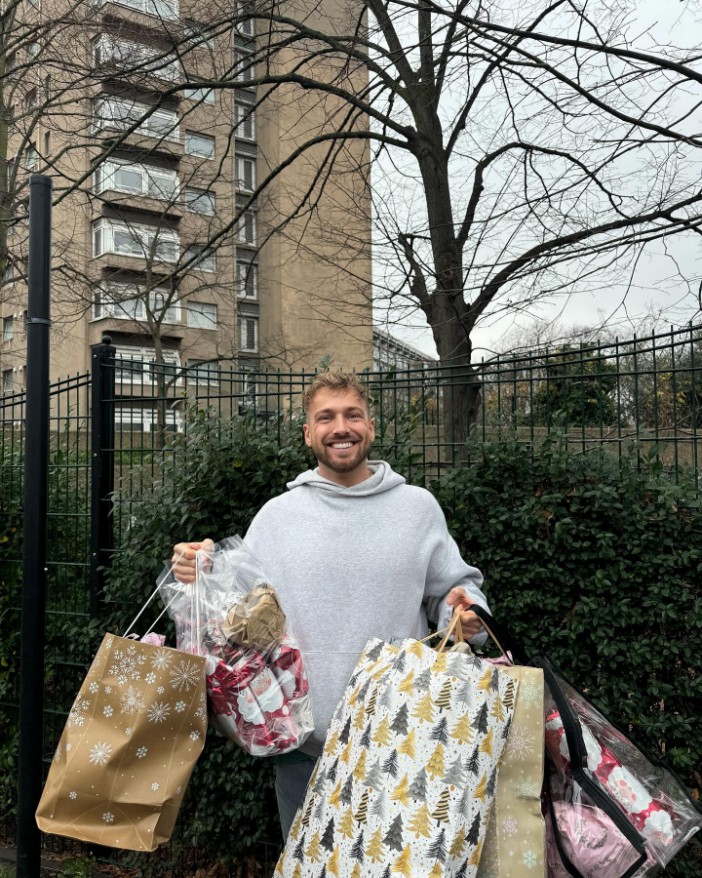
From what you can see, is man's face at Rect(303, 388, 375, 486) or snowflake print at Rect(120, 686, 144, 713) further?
man's face at Rect(303, 388, 375, 486)

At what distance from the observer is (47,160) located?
21.3ft

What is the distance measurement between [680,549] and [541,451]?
69 centimetres

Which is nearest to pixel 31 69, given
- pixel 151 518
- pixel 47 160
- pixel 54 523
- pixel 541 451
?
pixel 47 160

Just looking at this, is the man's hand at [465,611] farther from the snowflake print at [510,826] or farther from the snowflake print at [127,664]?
the snowflake print at [127,664]

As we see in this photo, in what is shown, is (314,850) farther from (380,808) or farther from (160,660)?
(160,660)

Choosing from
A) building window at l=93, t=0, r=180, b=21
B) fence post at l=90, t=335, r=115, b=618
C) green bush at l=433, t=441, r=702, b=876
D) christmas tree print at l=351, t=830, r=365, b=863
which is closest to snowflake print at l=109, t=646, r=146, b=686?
christmas tree print at l=351, t=830, r=365, b=863

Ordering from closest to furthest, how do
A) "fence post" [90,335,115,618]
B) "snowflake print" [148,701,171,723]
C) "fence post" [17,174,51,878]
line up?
"snowflake print" [148,701,171,723] → "fence post" [17,174,51,878] → "fence post" [90,335,115,618]

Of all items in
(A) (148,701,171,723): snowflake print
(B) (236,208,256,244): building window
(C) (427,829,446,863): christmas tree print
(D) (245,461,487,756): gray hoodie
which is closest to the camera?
(C) (427,829,446,863): christmas tree print

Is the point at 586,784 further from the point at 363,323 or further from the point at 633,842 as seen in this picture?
the point at 363,323

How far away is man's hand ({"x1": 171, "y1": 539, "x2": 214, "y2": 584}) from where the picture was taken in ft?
7.16

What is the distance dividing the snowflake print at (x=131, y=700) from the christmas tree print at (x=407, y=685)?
682 millimetres

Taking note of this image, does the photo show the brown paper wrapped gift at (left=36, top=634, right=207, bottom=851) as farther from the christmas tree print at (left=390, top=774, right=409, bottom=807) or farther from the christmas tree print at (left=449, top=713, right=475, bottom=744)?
the christmas tree print at (left=449, top=713, right=475, bottom=744)

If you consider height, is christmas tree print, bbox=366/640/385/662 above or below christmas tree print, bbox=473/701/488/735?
above

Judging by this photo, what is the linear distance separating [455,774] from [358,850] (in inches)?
10.8
